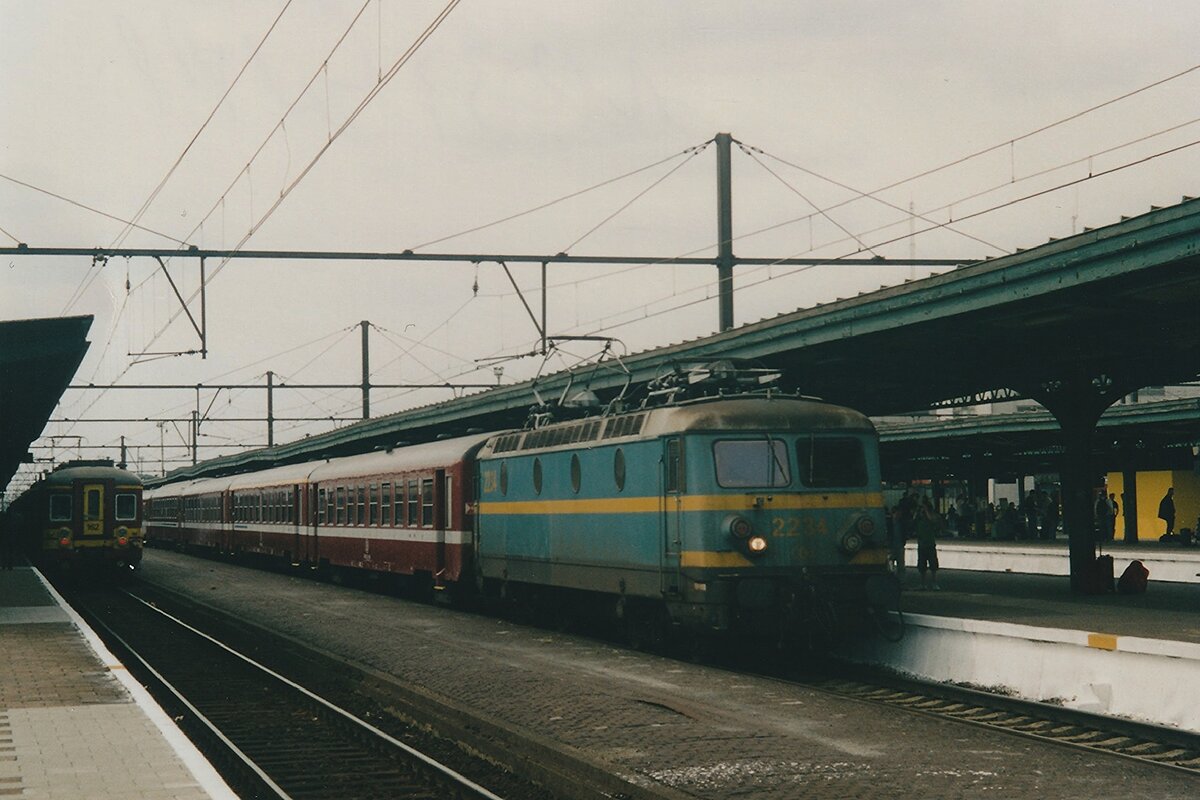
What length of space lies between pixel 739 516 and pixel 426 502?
37.0 feet

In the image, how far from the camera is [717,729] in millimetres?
12039

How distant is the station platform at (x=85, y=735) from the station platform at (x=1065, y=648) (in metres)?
8.31

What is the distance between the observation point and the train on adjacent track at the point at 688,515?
16078 mm

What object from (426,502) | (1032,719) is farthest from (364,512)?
(1032,719)

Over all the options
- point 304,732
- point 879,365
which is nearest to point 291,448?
point 879,365

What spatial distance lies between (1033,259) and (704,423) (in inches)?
177

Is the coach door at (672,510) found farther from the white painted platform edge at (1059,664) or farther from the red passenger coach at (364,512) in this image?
the red passenger coach at (364,512)

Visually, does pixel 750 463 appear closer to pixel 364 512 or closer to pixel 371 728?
pixel 371 728

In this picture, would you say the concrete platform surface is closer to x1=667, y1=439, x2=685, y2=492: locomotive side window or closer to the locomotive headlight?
the locomotive headlight

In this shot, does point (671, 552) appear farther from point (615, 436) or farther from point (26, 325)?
point (26, 325)

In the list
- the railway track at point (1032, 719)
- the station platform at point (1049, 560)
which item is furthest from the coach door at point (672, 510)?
the station platform at point (1049, 560)

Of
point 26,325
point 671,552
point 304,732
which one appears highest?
point 26,325

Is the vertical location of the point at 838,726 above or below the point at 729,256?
below

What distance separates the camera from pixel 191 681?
17.6 meters
